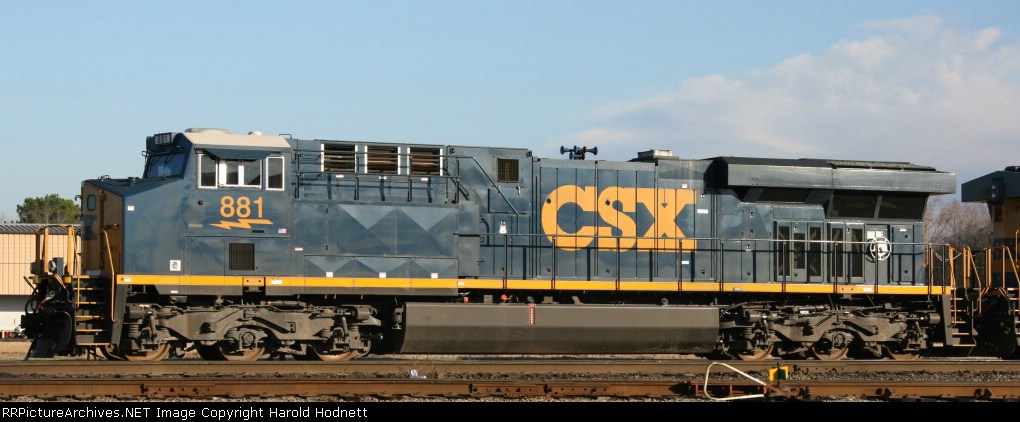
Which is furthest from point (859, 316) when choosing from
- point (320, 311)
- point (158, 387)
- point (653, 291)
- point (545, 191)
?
point (158, 387)

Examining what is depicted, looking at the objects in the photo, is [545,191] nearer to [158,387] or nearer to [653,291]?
[653,291]

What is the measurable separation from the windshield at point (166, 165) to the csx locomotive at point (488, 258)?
0.03 m

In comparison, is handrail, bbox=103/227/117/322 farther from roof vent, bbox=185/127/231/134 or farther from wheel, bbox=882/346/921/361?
wheel, bbox=882/346/921/361

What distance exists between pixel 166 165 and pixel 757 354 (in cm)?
939

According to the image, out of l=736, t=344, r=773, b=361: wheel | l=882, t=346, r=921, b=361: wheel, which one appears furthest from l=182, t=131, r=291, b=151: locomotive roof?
l=882, t=346, r=921, b=361: wheel

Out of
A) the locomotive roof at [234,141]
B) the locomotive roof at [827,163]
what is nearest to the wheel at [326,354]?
the locomotive roof at [234,141]

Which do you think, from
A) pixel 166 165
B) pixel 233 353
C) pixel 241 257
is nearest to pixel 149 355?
pixel 233 353

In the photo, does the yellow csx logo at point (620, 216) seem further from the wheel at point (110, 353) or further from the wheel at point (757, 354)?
the wheel at point (110, 353)

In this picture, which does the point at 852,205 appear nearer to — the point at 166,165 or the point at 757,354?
the point at 757,354

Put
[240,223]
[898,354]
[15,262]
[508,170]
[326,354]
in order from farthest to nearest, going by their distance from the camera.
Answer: [15,262] → [898,354] → [508,170] → [326,354] → [240,223]

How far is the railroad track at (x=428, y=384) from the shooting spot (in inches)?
437

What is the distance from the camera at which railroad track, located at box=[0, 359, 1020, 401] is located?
11109mm

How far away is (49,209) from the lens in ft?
239

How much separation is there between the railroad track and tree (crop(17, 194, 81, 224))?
62.4m
